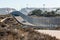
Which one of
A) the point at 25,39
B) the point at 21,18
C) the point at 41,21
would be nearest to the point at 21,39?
the point at 25,39

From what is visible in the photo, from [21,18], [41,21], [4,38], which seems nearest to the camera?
[4,38]

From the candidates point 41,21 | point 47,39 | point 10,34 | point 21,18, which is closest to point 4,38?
point 10,34

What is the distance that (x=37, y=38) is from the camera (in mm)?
16500

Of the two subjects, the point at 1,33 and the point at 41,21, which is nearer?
the point at 1,33

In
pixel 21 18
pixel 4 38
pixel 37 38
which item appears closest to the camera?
pixel 4 38

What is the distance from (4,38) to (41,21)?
3586 cm

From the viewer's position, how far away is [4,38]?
15.4 m

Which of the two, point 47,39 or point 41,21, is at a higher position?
point 47,39

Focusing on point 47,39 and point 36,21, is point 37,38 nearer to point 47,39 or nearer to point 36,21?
point 47,39

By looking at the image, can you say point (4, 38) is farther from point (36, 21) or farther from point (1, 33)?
point (36, 21)

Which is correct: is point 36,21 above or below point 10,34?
below

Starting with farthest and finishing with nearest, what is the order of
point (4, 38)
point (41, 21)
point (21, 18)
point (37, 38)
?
point (21, 18), point (41, 21), point (37, 38), point (4, 38)

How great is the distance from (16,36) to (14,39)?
915 mm

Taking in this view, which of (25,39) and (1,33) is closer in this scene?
(25,39)
